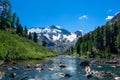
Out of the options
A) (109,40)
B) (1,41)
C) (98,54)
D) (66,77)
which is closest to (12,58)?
(1,41)

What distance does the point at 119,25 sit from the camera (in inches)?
6880

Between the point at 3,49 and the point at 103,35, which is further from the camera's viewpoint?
the point at 103,35

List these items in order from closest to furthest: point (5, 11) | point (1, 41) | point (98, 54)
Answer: point (1, 41)
point (5, 11)
point (98, 54)

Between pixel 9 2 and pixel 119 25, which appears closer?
pixel 9 2

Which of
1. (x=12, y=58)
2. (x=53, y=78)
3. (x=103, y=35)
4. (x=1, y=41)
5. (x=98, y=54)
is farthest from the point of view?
(x=103, y=35)

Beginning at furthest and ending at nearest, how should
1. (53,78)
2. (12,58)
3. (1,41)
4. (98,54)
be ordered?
(98,54) < (1,41) < (12,58) < (53,78)

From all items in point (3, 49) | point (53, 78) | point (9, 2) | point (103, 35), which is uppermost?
point (9, 2)

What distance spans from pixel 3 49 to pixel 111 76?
170 ft

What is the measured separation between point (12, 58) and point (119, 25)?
94.8 meters

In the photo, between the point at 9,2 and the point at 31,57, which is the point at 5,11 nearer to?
the point at 9,2

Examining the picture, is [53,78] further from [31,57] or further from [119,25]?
[119,25]

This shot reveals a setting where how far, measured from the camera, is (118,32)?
170250mm

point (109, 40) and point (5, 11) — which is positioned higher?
point (5, 11)

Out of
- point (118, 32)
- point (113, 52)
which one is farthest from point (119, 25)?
point (113, 52)
